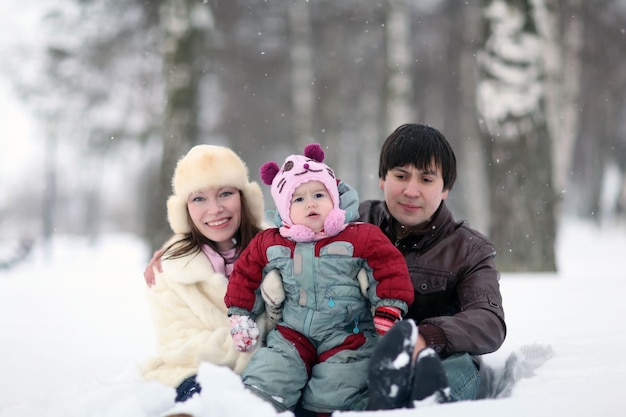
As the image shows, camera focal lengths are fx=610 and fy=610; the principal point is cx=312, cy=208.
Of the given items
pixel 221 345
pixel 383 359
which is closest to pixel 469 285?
pixel 383 359

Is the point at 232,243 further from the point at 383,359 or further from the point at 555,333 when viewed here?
the point at 555,333

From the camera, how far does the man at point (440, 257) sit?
243 cm

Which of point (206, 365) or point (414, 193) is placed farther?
point (414, 193)

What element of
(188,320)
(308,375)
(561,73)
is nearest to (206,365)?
(308,375)

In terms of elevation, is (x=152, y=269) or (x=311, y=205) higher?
(x=311, y=205)

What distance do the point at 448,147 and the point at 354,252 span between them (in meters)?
0.72

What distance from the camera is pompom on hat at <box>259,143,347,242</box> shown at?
8.07 ft

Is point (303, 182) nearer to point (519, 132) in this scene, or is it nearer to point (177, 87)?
point (519, 132)

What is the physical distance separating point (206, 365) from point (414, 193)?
1.18 m

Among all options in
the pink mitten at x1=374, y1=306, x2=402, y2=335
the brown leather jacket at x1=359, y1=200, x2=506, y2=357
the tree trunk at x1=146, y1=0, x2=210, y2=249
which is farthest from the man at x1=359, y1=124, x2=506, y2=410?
the tree trunk at x1=146, y1=0, x2=210, y2=249

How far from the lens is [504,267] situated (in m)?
6.31

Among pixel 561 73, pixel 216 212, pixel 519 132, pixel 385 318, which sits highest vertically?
pixel 561 73

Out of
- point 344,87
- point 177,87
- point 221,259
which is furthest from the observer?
point 344,87

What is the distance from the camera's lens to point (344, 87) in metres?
18.0
